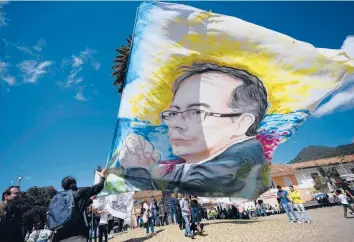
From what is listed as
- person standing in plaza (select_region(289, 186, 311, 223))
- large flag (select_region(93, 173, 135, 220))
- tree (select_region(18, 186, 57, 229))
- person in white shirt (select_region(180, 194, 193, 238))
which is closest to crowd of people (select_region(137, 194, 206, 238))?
person in white shirt (select_region(180, 194, 193, 238))

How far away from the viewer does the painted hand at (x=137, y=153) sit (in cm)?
428

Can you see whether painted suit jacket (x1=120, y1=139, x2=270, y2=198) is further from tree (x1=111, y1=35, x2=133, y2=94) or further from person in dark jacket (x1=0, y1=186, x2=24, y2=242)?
tree (x1=111, y1=35, x2=133, y2=94)

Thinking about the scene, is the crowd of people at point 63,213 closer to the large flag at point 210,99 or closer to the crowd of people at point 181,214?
the large flag at point 210,99

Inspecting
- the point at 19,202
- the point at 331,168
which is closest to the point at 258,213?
the point at 19,202

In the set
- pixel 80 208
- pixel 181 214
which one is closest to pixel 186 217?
pixel 181 214

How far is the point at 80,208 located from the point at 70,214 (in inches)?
10.5

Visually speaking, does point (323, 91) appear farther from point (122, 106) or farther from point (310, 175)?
point (310, 175)

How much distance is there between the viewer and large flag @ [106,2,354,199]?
4121 millimetres

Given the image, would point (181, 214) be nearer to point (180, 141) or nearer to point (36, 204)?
point (180, 141)

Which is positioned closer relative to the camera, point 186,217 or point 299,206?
point 186,217

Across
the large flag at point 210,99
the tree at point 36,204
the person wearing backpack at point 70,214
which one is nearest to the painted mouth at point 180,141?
the large flag at point 210,99

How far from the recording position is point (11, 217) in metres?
3.74

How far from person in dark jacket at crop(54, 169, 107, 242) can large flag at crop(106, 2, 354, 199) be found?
0.46 m

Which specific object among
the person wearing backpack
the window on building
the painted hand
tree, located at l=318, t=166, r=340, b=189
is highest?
tree, located at l=318, t=166, r=340, b=189
